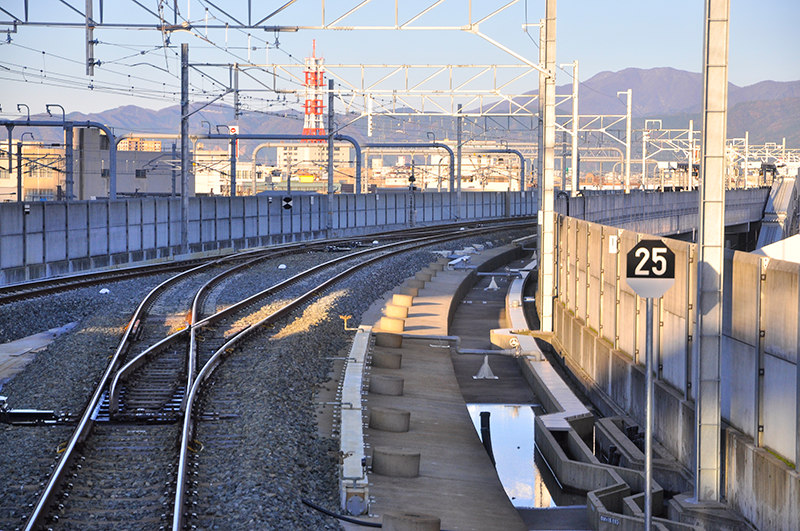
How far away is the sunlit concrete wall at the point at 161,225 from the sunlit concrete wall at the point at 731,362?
19394 millimetres

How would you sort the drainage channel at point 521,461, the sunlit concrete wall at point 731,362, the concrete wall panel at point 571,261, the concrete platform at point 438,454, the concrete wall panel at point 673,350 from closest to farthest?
the sunlit concrete wall at point 731,362
the concrete platform at point 438,454
the concrete wall panel at point 673,350
the drainage channel at point 521,461
the concrete wall panel at point 571,261

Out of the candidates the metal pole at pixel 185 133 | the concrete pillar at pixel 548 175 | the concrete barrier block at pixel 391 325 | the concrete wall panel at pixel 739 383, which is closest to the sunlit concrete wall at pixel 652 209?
the concrete pillar at pixel 548 175

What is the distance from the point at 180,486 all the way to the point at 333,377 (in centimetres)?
730

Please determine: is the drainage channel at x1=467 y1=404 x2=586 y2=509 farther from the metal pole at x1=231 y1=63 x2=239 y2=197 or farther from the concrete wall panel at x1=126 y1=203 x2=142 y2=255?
the metal pole at x1=231 y1=63 x2=239 y2=197

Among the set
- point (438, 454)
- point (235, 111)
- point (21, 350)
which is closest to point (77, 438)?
point (438, 454)

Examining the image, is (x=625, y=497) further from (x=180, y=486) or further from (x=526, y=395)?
(x=526, y=395)

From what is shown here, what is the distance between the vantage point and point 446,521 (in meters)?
10.6

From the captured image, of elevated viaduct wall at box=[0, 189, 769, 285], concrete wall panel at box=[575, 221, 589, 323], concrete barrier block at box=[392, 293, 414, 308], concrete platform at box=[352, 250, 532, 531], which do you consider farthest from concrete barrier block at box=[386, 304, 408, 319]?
elevated viaduct wall at box=[0, 189, 769, 285]

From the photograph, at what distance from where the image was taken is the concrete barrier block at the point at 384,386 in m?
16.8

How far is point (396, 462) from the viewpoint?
12.0 metres

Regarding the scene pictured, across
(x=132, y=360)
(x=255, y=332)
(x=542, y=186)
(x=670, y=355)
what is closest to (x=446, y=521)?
(x=670, y=355)

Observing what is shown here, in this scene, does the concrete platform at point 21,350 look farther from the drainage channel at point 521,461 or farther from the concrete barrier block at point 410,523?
the concrete barrier block at point 410,523

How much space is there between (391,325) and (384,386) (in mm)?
6030

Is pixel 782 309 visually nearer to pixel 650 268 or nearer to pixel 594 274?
pixel 650 268
